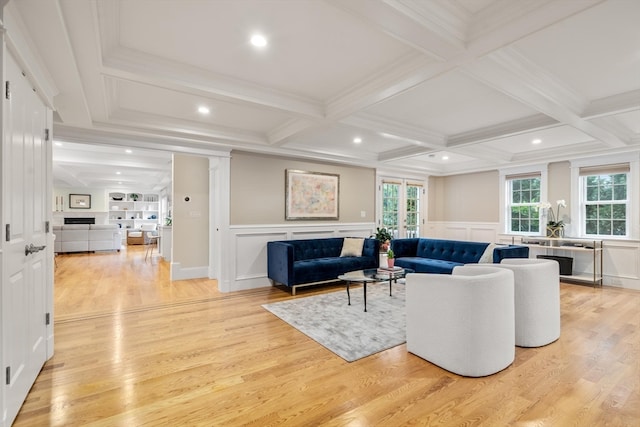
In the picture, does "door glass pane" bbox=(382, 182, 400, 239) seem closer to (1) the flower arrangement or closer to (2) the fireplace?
(1) the flower arrangement

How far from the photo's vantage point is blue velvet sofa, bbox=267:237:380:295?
186 inches

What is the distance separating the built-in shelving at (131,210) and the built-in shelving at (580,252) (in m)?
14.1

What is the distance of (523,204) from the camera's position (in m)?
6.60

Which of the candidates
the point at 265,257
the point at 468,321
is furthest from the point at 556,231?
the point at 265,257

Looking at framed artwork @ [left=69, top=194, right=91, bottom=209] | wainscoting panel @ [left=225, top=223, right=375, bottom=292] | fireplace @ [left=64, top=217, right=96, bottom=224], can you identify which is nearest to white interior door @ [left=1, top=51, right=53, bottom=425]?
wainscoting panel @ [left=225, top=223, right=375, bottom=292]

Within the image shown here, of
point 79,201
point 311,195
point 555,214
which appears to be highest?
point 79,201

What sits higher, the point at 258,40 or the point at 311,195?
the point at 258,40

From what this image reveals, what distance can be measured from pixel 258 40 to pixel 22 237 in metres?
2.05

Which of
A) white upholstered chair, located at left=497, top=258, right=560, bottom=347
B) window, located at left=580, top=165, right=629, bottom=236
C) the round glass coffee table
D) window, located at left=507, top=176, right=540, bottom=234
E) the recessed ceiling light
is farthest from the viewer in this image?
window, located at left=507, top=176, right=540, bottom=234

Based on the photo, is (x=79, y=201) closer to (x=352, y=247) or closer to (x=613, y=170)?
(x=352, y=247)

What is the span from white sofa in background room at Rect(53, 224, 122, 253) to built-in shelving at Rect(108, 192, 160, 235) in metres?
4.18

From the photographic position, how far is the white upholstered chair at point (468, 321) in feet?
7.55

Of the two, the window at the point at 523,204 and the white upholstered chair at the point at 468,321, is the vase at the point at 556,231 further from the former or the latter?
the white upholstered chair at the point at 468,321

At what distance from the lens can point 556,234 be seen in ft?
19.2
